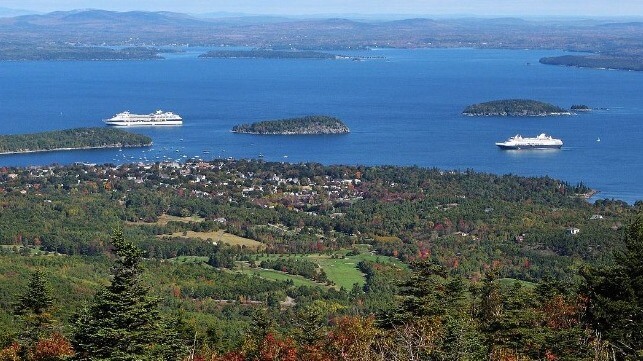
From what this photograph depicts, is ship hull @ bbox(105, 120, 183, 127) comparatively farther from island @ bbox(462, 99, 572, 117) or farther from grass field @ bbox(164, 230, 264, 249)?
grass field @ bbox(164, 230, 264, 249)

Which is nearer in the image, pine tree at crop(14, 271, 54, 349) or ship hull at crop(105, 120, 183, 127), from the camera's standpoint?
pine tree at crop(14, 271, 54, 349)

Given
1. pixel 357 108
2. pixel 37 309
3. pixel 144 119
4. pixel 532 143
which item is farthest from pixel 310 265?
pixel 357 108

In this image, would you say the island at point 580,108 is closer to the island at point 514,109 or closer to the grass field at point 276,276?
the island at point 514,109

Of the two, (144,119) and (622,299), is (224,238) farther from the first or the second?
(144,119)

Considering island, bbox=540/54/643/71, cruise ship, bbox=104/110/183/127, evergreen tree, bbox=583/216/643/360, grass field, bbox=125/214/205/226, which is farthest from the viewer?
island, bbox=540/54/643/71

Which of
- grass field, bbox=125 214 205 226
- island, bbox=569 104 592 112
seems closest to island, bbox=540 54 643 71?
island, bbox=569 104 592 112

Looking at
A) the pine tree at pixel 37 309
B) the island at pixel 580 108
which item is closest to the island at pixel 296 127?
the island at pixel 580 108

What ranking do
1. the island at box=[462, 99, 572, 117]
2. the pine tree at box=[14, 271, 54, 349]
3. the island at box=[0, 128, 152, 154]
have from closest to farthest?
1. the pine tree at box=[14, 271, 54, 349]
2. the island at box=[0, 128, 152, 154]
3. the island at box=[462, 99, 572, 117]
